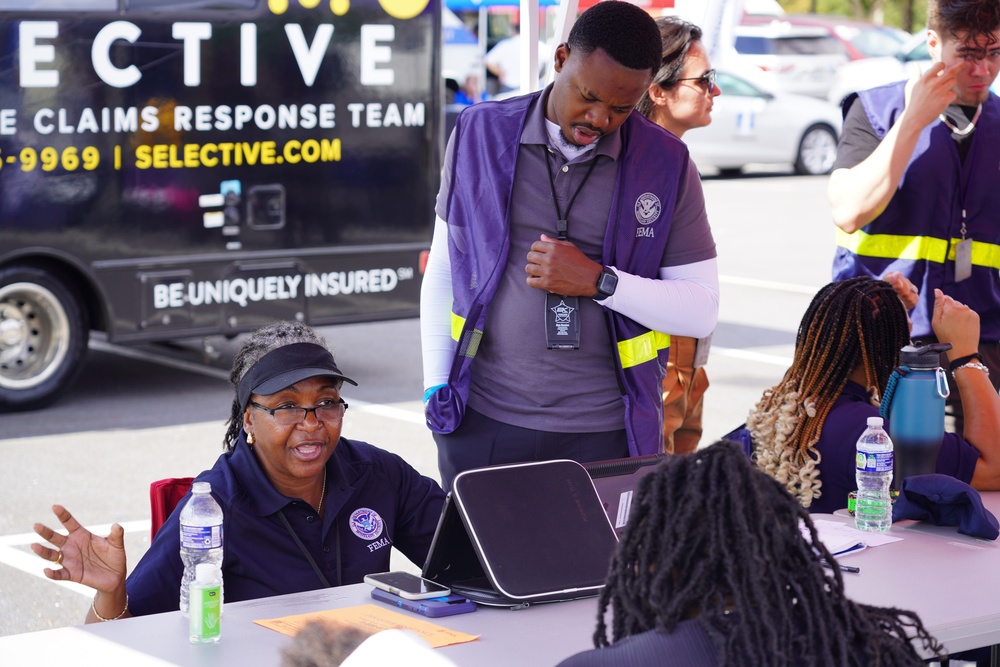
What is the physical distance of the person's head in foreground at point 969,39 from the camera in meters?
4.40

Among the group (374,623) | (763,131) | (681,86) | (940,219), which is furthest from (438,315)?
(763,131)

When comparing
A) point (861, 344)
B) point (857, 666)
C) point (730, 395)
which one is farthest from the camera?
point (730, 395)

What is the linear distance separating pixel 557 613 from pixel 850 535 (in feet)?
2.94

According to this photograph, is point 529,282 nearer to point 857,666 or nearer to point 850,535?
point 850,535

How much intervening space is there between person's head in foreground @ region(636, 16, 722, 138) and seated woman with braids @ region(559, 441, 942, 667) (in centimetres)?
272

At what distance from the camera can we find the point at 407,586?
3.14 meters

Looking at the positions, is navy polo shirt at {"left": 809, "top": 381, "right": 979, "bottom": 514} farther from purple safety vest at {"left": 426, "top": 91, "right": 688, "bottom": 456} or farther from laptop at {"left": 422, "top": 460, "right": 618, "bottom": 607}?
laptop at {"left": 422, "top": 460, "right": 618, "bottom": 607}

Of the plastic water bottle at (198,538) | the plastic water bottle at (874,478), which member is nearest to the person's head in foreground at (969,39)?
the plastic water bottle at (874,478)

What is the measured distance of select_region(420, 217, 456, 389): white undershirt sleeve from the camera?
149 inches

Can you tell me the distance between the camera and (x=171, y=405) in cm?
835

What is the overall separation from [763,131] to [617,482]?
17709mm

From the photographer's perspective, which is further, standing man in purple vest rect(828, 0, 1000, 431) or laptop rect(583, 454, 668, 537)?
standing man in purple vest rect(828, 0, 1000, 431)

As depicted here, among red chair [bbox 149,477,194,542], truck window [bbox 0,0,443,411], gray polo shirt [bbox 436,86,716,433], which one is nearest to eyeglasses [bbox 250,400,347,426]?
red chair [bbox 149,477,194,542]

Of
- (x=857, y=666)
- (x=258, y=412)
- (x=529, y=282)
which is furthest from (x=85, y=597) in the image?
(x=857, y=666)
